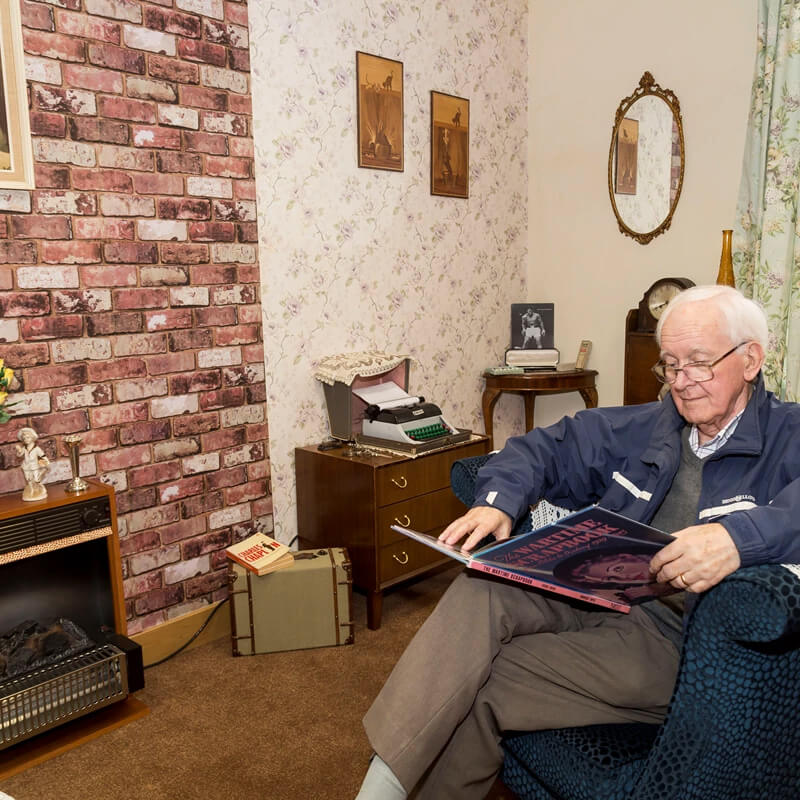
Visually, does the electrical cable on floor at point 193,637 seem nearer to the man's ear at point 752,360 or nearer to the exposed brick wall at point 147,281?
the exposed brick wall at point 147,281

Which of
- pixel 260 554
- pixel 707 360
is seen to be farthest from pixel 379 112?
pixel 707 360

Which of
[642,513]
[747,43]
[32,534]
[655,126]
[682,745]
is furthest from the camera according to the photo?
[655,126]

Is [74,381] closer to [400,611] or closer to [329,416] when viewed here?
[329,416]

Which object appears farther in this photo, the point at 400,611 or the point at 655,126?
the point at 655,126

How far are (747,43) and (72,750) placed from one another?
141 inches

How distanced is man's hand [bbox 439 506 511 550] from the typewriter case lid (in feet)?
4.65

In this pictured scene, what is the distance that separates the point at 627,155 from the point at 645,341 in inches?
36.6

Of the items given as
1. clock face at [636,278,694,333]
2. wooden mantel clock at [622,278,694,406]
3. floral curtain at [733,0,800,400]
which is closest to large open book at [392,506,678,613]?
floral curtain at [733,0,800,400]

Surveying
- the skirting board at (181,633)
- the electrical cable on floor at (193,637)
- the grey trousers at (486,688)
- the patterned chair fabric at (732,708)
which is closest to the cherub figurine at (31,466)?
the skirting board at (181,633)

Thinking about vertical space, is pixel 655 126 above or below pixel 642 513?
above

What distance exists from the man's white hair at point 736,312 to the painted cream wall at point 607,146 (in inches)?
79.1

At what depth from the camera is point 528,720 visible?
1408 mm

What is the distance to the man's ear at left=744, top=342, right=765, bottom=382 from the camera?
1.60 meters

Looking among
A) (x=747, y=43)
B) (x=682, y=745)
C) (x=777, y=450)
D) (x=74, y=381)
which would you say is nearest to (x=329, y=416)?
(x=74, y=381)
